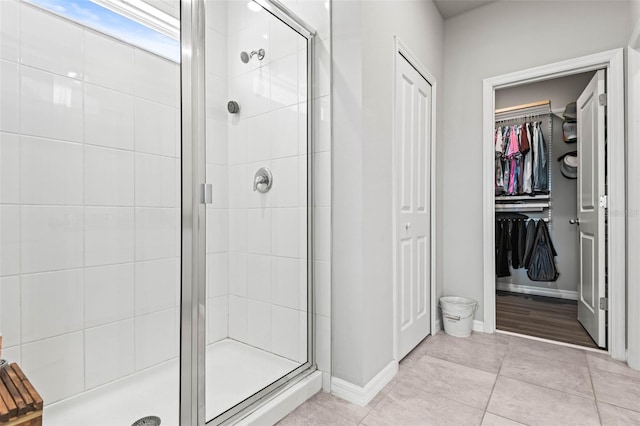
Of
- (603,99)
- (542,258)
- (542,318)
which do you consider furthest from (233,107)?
(542,258)

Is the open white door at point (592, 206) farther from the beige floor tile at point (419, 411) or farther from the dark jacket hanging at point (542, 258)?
the beige floor tile at point (419, 411)

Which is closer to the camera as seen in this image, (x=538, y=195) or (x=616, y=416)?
(x=616, y=416)

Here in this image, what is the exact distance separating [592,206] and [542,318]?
4.01ft

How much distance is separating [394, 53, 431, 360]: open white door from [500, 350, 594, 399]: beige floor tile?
603 millimetres

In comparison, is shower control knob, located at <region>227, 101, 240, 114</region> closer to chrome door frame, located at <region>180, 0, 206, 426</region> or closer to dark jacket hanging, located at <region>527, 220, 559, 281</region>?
chrome door frame, located at <region>180, 0, 206, 426</region>

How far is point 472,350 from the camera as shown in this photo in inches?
92.7

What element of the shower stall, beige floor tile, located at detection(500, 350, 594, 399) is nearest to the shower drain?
the shower stall

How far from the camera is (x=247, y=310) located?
185cm

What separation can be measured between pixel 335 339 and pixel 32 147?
168 cm

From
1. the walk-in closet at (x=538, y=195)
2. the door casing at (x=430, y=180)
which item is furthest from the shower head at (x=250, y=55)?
the walk-in closet at (x=538, y=195)

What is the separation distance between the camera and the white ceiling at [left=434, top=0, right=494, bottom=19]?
2.67 m

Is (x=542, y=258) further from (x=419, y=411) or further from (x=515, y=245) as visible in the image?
(x=419, y=411)

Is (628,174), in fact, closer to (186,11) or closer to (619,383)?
(619,383)

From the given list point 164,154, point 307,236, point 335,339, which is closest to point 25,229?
point 164,154
